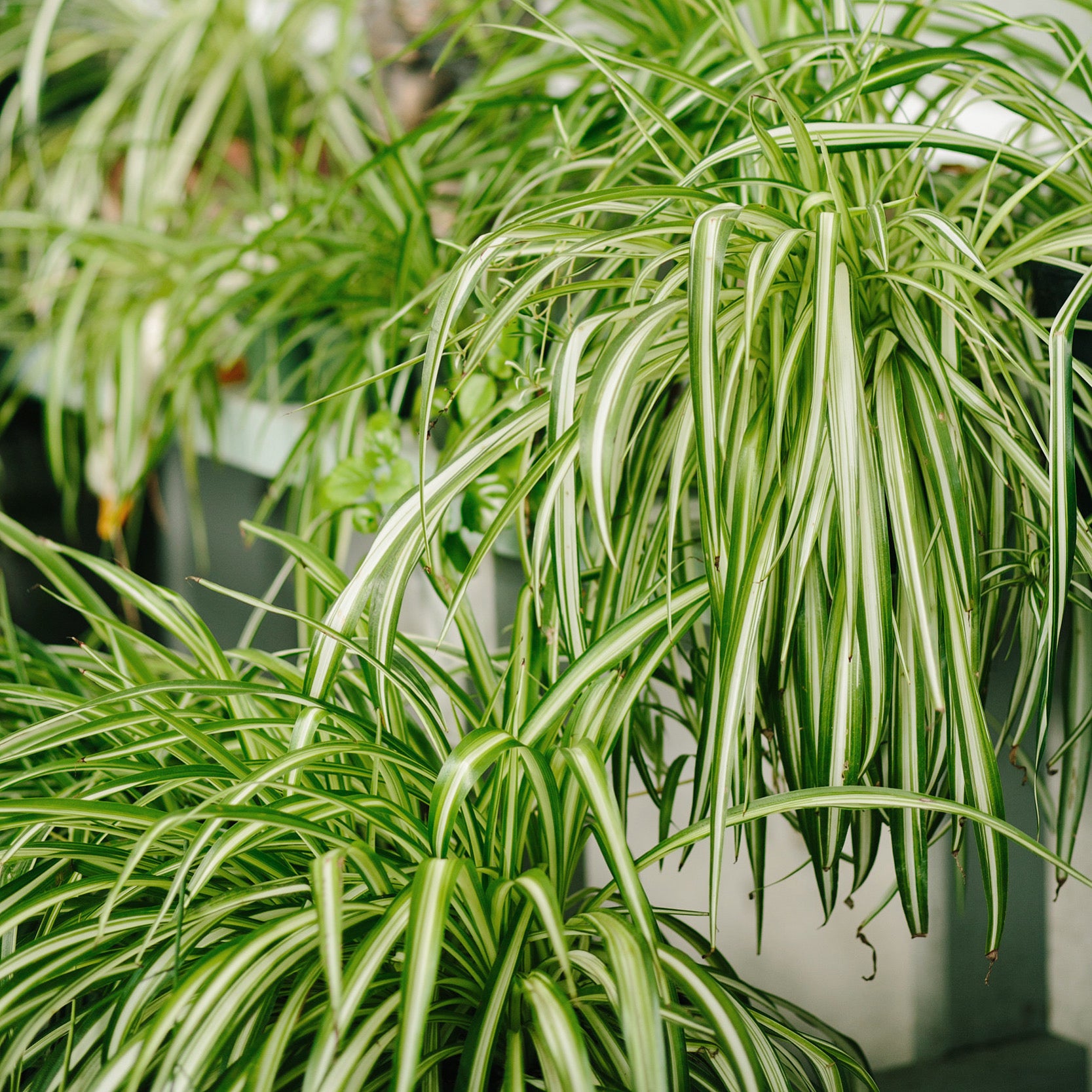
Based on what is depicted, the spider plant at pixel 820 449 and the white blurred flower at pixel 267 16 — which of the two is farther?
the white blurred flower at pixel 267 16

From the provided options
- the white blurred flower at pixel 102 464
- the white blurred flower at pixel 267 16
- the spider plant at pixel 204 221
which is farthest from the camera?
the white blurred flower at pixel 267 16

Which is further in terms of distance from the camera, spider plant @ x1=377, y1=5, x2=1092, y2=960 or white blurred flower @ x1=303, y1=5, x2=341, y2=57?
white blurred flower @ x1=303, y1=5, x2=341, y2=57

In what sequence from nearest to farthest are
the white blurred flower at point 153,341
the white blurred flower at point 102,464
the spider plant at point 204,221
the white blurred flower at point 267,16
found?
the spider plant at point 204,221
the white blurred flower at point 153,341
the white blurred flower at point 102,464
the white blurred flower at point 267,16

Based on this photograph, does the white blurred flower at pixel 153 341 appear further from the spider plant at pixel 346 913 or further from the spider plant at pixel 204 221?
the spider plant at pixel 346 913

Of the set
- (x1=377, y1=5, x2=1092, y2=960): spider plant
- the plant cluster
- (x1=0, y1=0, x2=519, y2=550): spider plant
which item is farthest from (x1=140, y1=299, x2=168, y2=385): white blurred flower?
(x1=377, y1=5, x2=1092, y2=960): spider plant

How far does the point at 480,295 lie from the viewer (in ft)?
2.09

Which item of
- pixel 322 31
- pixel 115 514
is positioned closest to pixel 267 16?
pixel 322 31

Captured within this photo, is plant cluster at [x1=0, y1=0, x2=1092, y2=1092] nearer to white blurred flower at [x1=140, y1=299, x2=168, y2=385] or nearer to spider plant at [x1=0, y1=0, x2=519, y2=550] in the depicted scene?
spider plant at [x1=0, y1=0, x2=519, y2=550]

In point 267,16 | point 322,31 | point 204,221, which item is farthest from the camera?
point 322,31

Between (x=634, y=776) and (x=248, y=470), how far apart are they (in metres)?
1.06

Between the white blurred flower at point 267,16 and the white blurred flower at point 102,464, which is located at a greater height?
the white blurred flower at point 267,16

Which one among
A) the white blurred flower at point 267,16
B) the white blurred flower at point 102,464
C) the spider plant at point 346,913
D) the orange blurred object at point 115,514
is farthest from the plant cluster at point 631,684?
the white blurred flower at point 267,16

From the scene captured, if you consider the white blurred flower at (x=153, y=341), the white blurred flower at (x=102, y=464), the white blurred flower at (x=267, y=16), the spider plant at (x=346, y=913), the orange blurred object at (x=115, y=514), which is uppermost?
the white blurred flower at (x=267, y=16)

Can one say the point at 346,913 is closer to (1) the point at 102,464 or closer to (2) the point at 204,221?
(1) the point at 102,464
